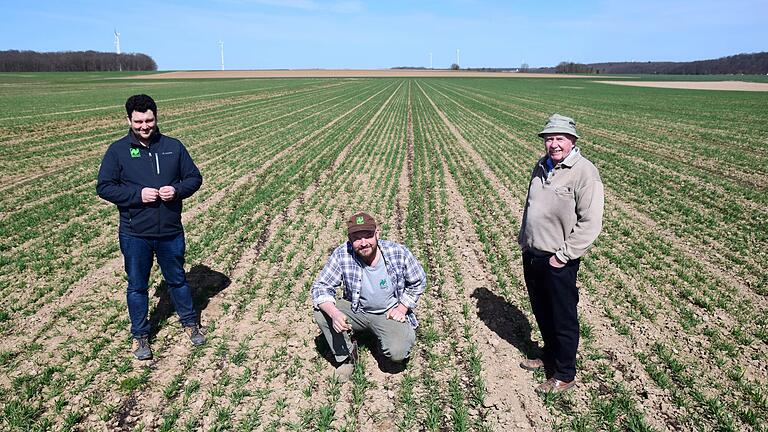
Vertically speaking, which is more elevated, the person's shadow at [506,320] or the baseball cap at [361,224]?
the baseball cap at [361,224]

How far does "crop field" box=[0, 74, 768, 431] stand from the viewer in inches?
165

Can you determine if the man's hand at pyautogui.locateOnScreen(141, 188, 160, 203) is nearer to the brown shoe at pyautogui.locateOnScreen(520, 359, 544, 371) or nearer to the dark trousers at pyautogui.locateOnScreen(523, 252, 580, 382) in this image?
the dark trousers at pyautogui.locateOnScreen(523, 252, 580, 382)

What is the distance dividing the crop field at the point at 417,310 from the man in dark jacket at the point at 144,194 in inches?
35.4

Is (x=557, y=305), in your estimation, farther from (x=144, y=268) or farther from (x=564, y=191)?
(x=144, y=268)

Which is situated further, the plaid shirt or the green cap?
the plaid shirt

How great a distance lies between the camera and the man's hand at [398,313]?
422cm

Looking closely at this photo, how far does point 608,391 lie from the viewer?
4.48 m

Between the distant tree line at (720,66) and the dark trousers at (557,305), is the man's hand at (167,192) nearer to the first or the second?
the dark trousers at (557,305)

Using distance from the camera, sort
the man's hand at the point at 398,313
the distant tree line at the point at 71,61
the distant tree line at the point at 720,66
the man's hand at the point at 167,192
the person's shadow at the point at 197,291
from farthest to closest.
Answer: the distant tree line at the point at 720,66
the distant tree line at the point at 71,61
the person's shadow at the point at 197,291
the man's hand at the point at 167,192
the man's hand at the point at 398,313

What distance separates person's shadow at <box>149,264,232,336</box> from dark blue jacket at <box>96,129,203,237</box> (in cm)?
161

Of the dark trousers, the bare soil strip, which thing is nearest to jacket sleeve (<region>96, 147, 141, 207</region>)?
the dark trousers

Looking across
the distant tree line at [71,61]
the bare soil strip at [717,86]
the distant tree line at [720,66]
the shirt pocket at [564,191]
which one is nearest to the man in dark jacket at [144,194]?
the shirt pocket at [564,191]

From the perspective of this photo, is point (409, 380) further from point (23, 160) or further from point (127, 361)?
point (23, 160)

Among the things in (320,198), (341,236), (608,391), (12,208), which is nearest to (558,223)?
(608,391)
